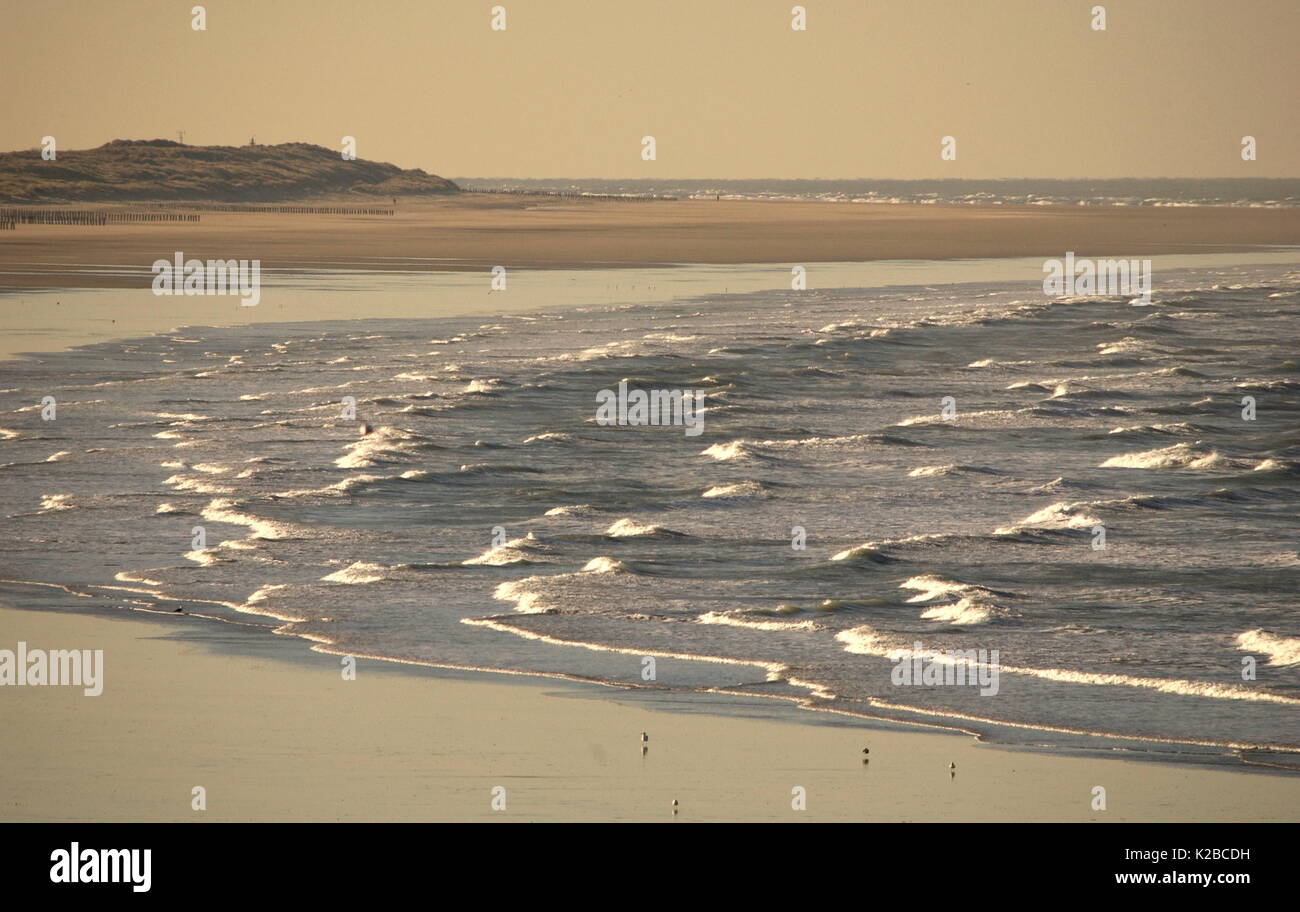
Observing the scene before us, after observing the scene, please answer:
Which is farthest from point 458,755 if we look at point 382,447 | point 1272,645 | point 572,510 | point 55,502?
point 382,447

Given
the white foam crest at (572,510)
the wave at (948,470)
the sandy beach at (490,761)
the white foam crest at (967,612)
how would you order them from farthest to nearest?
the wave at (948,470), the white foam crest at (572,510), the white foam crest at (967,612), the sandy beach at (490,761)

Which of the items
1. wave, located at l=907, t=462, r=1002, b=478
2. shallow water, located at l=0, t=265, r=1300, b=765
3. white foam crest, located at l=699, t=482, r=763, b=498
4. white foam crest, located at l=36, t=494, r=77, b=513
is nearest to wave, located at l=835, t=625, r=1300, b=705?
shallow water, located at l=0, t=265, r=1300, b=765

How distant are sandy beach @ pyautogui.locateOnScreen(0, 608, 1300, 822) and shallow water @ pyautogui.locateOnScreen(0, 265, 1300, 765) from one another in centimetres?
92

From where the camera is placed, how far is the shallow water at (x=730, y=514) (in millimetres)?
17344

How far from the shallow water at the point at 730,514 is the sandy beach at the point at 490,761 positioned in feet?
3.00

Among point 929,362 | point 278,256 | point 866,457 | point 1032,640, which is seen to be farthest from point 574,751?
point 278,256

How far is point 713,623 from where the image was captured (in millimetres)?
18828

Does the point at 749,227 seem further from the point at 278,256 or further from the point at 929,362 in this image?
the point at 929,362

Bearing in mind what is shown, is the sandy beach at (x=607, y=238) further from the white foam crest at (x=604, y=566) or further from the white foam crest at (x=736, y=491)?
the white foam crest at (x=604, y=566)

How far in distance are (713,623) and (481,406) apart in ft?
57.5

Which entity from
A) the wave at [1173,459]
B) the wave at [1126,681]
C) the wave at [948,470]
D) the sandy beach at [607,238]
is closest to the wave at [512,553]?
the wave at [1126,681]

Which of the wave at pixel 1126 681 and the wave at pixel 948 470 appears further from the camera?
the wave at pixel 948 470

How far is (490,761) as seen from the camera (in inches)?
547

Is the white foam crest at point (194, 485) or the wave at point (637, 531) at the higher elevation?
the white foam crest at point (194, 485)
